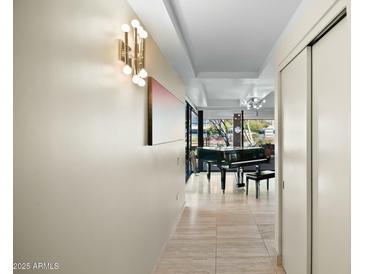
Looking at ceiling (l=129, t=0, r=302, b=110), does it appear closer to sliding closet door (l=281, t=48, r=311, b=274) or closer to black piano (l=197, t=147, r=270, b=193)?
sliding closet door (l=281, t=48, r=311, b=274)

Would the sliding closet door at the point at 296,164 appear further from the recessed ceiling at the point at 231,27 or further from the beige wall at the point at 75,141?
the beige wall at the point at 75,141

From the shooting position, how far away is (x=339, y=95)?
64.6 inches

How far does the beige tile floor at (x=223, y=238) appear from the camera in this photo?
3074 mm

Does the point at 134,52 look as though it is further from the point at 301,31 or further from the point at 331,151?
the point at 331,151

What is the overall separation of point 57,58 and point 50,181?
0.48 m

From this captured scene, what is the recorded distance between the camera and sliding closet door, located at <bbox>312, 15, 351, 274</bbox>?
156 cm

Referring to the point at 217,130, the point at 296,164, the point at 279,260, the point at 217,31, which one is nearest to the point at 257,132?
the point at 217,130

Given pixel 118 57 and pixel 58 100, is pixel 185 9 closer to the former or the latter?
pixel 118 57

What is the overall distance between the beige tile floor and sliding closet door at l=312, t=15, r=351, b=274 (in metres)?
1.12

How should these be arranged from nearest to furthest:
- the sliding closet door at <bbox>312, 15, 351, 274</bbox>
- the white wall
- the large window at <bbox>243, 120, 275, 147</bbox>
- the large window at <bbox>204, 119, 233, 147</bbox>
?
the sliding closet door at <bbox>312, 15, 351, 274</bbox> → the white wall → the large window at <bbox>204, 119, 233, 147</bbox> → the large window at <bbox>243, 120, 275, 147</bbox>

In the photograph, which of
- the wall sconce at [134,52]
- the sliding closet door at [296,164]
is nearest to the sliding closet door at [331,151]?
the sliding closet door at [296,164]

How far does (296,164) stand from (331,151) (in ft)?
2.43

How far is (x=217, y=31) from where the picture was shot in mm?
3273

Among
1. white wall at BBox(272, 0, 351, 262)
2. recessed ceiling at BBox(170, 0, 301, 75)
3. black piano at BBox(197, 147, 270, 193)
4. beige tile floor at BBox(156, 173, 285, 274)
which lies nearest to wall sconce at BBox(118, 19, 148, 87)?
recessed ceiling at BBox(170, 0, 301, 75)
